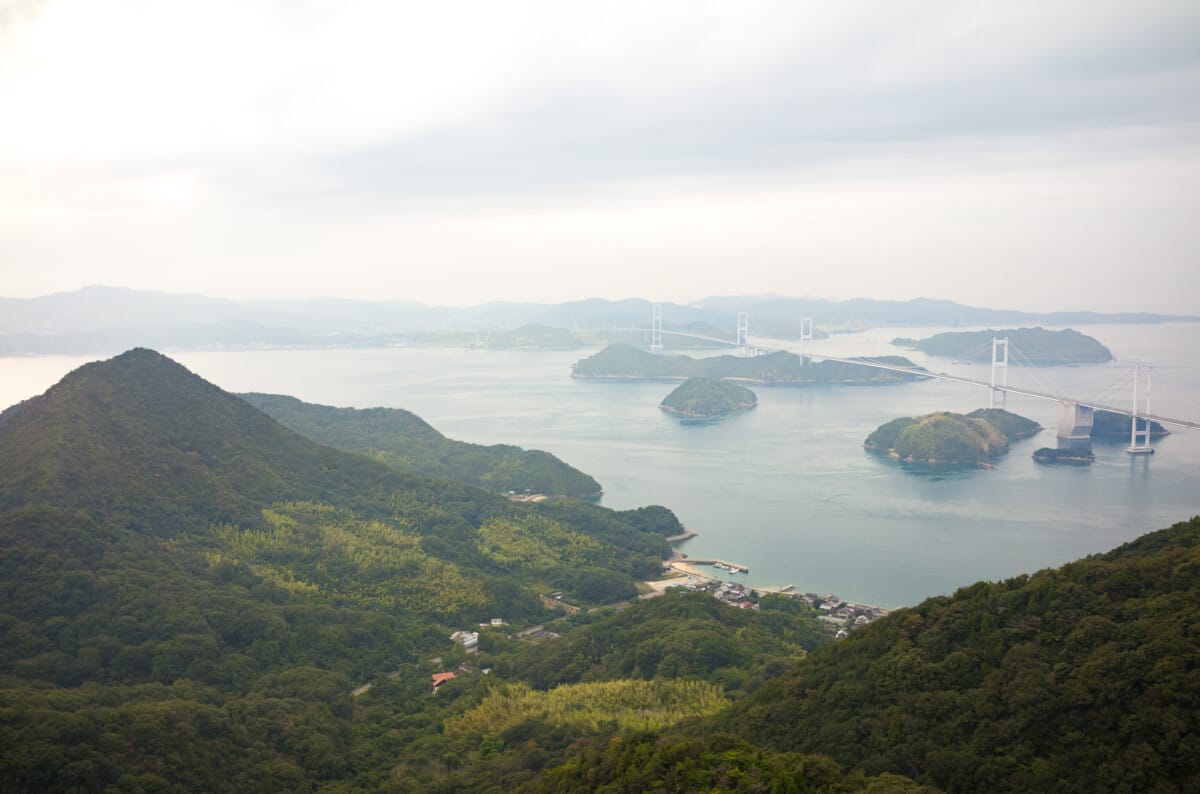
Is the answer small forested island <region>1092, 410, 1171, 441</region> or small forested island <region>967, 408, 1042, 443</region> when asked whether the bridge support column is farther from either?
small forested island <region>967, 408, 1042, 443</region>

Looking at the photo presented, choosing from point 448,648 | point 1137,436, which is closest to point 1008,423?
point 1137,436

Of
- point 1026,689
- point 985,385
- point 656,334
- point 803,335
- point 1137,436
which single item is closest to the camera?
point 1026,689

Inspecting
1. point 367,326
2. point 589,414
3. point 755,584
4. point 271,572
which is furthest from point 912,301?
point 271,572

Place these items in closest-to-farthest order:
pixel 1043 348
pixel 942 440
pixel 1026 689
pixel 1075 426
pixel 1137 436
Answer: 1. pixel 1026 689
2. pixel 1075 426
3. pixel 1137 436
4. pixel 942 440
5. pixel 1043 348

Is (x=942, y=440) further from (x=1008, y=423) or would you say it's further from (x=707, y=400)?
(x=707, y=400)

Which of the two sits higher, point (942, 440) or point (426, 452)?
point (942, 440)

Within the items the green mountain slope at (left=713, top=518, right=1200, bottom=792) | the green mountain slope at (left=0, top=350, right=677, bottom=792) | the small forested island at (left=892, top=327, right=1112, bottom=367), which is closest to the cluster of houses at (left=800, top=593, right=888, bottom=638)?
the green mountain slope at (left=0, top=350, right=677, bottom=792)

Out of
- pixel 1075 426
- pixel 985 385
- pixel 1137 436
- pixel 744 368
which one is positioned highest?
pixel 985 385

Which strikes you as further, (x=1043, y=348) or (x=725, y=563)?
(x=1043, y=348)
